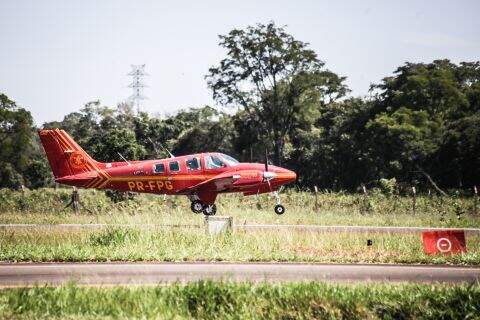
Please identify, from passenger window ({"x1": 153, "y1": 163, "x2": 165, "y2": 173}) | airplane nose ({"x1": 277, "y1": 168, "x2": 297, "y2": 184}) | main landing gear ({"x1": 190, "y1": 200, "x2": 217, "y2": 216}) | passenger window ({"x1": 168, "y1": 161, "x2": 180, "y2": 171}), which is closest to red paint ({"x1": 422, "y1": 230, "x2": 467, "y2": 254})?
airplane nose ({"x1": 277, "y1": 168, "x2": 297, "y2": 184})

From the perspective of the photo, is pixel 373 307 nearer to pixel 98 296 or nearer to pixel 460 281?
pixel 460 281

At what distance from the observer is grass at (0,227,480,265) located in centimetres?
1564

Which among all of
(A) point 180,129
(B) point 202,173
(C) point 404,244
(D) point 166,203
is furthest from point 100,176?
(A) point 180,129

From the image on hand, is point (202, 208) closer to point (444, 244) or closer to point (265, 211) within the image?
point (265, 211)

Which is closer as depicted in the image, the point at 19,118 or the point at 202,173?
the point at 202,173

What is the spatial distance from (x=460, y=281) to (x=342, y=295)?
432 cm

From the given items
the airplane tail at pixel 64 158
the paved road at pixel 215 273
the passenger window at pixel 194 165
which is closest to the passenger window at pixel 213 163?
the passenger window at pixel 194 165

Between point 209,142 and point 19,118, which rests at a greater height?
point 19,118

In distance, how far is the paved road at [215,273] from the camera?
40.3 feet

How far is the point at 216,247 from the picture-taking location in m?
16.8

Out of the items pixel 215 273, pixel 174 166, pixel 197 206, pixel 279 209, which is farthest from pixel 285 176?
pixel 215 273

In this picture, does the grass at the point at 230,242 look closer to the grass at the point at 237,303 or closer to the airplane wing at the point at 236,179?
the airplane wing at the point at 236,179

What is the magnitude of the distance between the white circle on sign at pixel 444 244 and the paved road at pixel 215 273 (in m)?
2.13

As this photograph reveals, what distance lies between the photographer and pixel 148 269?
13.7 meters
